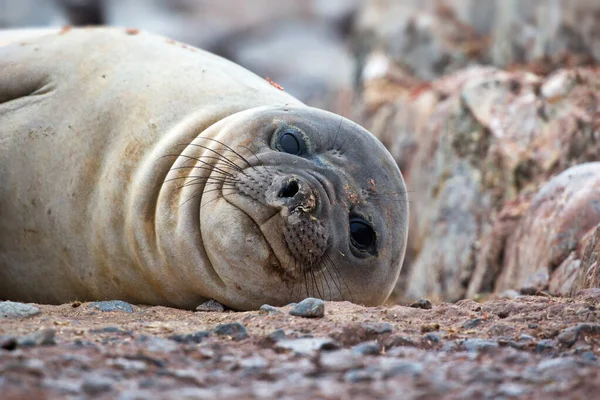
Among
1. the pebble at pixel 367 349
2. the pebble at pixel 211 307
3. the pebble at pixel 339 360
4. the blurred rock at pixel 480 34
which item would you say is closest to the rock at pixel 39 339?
the pebble at pixel 339 360

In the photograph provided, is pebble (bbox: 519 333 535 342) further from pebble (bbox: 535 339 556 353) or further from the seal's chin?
the seal's chin

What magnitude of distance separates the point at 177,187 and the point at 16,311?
1.08 meters

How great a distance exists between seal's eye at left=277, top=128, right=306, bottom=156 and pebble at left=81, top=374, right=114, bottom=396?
7.29 ft

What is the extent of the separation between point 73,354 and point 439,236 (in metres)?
7.33

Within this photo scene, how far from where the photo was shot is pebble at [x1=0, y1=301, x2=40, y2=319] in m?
3.51

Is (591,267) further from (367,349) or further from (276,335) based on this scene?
(276,335)

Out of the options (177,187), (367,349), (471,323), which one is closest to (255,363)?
(367,349)

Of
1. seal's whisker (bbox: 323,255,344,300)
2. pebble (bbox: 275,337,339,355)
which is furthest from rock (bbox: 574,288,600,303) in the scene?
pebble (bbox: 275,337,339,355)

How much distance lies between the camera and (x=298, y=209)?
398 centimetres

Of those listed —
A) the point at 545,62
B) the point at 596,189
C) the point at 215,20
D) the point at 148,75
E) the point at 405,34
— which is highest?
the point at 215,20

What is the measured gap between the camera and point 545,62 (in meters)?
12.1

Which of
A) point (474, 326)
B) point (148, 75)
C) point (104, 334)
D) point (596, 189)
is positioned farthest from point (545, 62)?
point (104, 334)

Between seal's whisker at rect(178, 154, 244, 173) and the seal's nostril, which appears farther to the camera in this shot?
seal's whisker at rect(178, 154, 244, 173)

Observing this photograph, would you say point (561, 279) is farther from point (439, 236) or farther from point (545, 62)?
point (545, 62)
